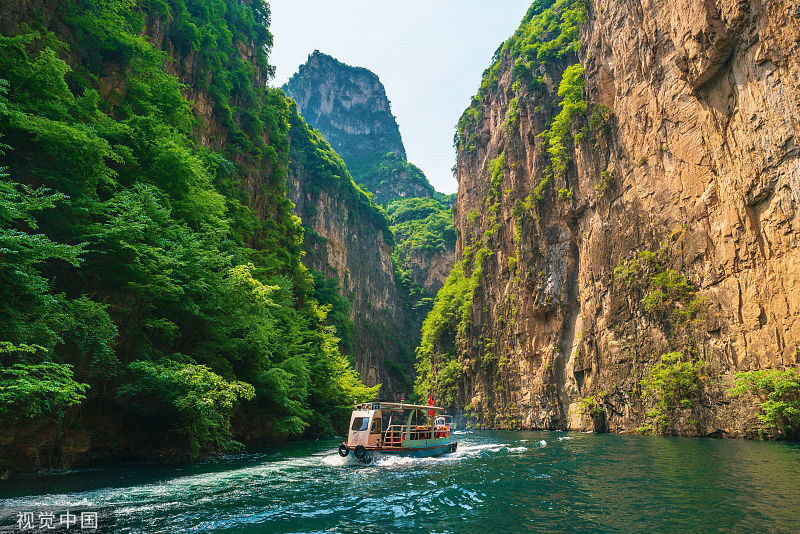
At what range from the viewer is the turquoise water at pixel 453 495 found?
880 centimetres

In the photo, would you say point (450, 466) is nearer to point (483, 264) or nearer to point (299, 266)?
point (299, 266)

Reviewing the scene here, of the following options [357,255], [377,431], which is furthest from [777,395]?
[357,255]

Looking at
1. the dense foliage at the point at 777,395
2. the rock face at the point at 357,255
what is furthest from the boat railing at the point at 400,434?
the rock face at the point at 357,255

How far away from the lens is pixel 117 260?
47.1ft

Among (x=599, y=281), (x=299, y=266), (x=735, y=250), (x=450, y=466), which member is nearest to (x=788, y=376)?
(x=735, y=250)

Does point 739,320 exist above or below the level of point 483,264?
below

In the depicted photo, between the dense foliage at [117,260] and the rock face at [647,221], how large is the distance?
23357mm

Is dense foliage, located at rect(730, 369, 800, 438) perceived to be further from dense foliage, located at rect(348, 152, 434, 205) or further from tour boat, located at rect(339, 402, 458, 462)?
dense foliage, located at rect(348, 152, 434, 205)

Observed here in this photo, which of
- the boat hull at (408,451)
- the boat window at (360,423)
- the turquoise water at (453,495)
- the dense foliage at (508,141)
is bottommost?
the boat hull at (408,451)

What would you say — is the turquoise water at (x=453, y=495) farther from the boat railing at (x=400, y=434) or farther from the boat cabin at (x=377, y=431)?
the boat railing at (x=400, y=434)

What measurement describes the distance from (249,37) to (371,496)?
1674 inches

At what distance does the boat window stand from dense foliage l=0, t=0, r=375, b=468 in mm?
3827

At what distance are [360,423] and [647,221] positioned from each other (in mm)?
24968

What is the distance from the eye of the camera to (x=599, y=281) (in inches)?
1462
